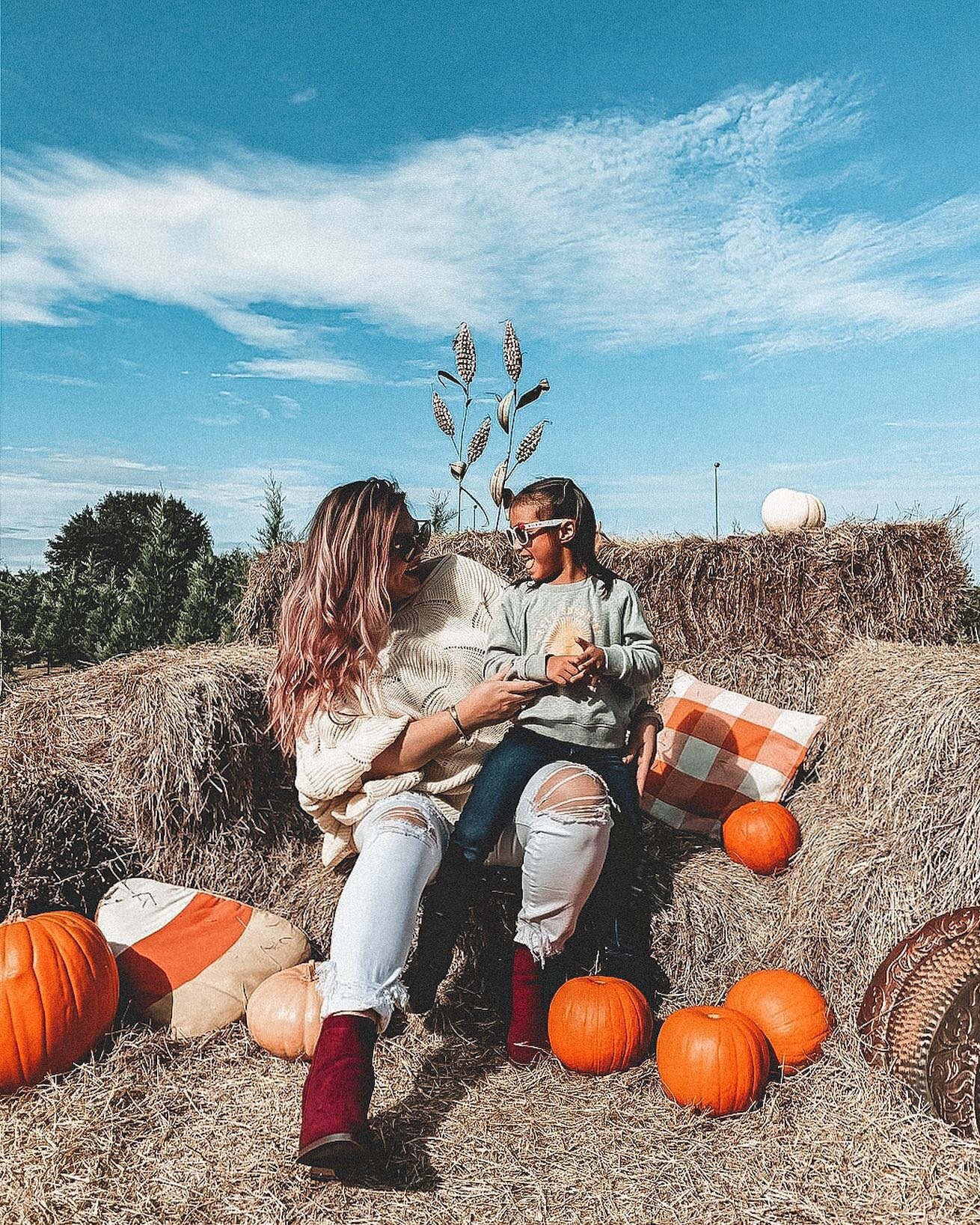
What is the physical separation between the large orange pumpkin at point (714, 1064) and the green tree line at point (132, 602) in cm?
417

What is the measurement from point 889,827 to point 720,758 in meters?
0.71

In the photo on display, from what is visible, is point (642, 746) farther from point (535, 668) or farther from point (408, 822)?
point (408, 822)

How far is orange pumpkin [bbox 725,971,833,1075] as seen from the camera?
2.40 m

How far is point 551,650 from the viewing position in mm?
2486

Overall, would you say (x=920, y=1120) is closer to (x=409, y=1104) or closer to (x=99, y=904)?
(x=409, y=1104)

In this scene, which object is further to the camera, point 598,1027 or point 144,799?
point 144,799

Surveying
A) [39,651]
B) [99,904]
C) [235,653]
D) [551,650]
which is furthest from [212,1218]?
[39,651]

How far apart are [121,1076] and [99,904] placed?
2.19 ft

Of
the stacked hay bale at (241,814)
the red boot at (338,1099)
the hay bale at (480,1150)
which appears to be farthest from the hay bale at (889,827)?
the red boot at (338,1099)

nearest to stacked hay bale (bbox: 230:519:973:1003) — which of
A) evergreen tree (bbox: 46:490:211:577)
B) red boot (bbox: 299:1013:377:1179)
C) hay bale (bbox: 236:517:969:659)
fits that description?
hay bale (bbox: 236:517:969:659)

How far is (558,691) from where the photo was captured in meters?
2.57

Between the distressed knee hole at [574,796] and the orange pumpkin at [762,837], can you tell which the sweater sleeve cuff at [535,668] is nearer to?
the distressed knee hole at [574,796]

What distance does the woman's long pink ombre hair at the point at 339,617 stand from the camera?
2508 millimetres

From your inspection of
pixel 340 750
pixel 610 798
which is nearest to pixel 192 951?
pixel 340 750
